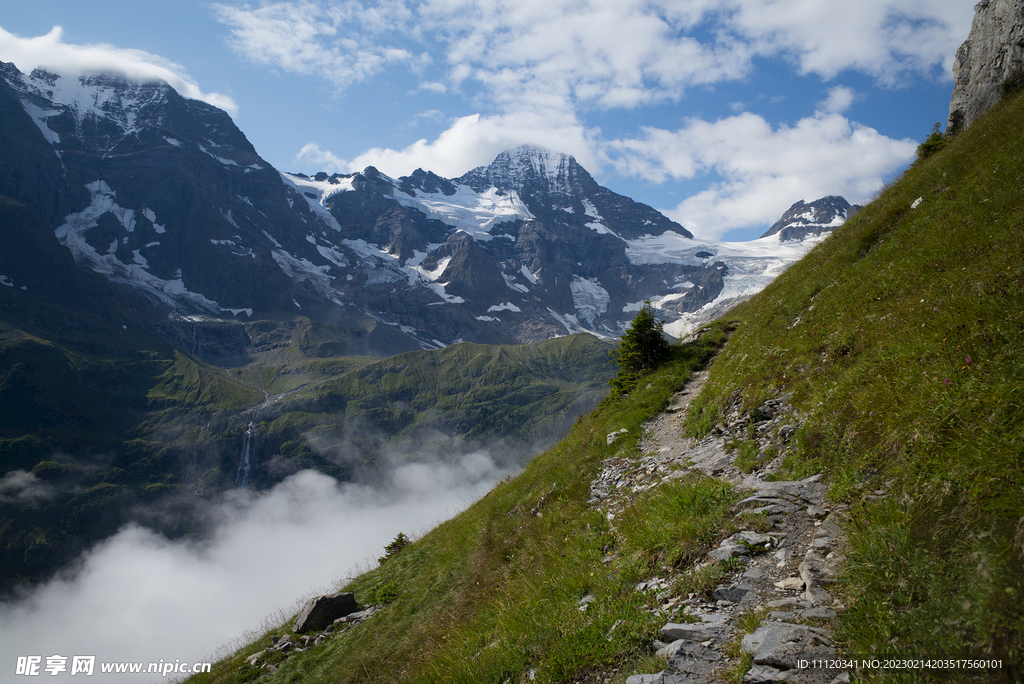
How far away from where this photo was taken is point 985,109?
21.9 meters

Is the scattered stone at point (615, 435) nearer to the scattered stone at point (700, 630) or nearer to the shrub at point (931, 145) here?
the scattered stone at point (700, 630)

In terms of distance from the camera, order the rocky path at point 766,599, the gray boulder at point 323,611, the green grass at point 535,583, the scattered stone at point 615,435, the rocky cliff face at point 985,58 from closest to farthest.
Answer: the rocky path at point 766,599 → the green grass at point 535,583 → the gray boulder at point 323,611 → the scattered stone at point 615,435 → the rocky cliff face at point 985,58

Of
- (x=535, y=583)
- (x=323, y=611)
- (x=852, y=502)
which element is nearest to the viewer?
(x=852, y=502)

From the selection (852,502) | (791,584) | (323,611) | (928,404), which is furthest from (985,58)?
(323,611)

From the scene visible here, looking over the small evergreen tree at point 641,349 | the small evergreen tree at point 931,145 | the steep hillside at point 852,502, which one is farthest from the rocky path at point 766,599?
the small evergreen tree at point 931,145

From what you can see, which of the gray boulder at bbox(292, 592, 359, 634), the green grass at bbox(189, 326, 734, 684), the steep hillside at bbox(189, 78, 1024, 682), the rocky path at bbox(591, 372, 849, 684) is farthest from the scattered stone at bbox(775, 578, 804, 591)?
the gray boulder at bbox(292, 592, 359, 634)

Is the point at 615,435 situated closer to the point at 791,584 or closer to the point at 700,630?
the point at 791,584

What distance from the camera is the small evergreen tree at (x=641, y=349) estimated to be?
2211 centimetres

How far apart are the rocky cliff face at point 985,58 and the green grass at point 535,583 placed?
65.8 ft

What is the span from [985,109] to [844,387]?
23.2 metres

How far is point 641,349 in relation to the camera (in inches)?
882

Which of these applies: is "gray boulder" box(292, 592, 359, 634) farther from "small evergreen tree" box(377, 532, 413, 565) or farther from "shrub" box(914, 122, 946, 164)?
"shrub" box(914, 122, 946, 164)

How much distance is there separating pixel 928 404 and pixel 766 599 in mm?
3410

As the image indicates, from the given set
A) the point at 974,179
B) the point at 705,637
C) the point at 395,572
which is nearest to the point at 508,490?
the point at 395,572
